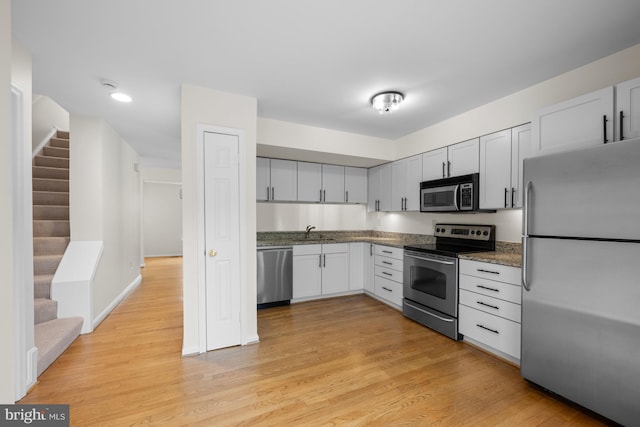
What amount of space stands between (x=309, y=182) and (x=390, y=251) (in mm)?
1645

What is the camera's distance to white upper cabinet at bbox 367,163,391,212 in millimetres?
4363

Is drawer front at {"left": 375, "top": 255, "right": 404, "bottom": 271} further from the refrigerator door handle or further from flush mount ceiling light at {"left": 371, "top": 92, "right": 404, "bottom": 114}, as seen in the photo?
flush mount ceiling light at {"left": 371, "top": 92, "right": 404, "bottom": 114}

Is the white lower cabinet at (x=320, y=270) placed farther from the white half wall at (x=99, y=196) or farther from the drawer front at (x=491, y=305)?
the white half wall at (x=99, y=196)

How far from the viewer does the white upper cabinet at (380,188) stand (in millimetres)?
4363

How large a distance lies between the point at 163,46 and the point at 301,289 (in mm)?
3180

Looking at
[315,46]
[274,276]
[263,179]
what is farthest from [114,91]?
[274,276]

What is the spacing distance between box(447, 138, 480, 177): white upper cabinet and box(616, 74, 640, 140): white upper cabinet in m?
1.19

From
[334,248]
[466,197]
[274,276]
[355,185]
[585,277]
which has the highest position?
[355,185]

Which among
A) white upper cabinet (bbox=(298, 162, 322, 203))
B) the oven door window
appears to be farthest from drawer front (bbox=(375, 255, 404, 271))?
white upper cabinet (bbox=(298, 162, 322, 203))

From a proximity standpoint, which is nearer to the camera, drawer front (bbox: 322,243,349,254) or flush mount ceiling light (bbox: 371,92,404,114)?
flush mount ceiling light (bbox: 371,92,404,114)

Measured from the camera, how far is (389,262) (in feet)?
12.5

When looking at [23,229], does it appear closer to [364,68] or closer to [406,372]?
[364,68]

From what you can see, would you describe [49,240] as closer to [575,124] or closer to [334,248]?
[334,248]

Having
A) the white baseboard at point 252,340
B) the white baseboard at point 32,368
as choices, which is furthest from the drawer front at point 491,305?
the white baseboard at point 32,368
